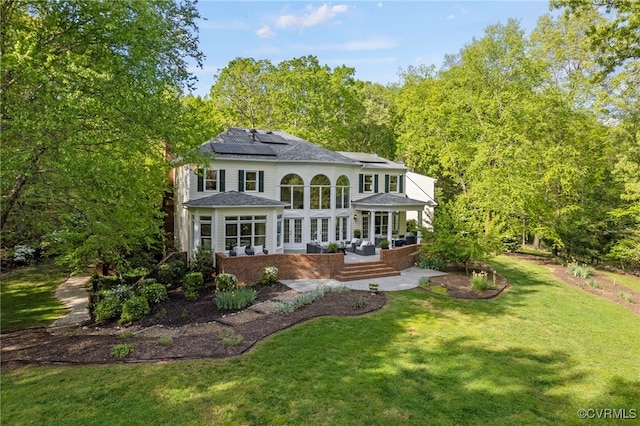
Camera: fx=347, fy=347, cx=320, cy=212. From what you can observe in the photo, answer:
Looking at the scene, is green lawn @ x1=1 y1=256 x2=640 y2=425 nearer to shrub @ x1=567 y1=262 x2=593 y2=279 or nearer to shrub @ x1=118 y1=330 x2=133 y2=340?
shrub @ x1=118 y1=330 x2=133 y2=340

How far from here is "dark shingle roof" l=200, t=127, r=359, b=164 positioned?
20609 millimetres

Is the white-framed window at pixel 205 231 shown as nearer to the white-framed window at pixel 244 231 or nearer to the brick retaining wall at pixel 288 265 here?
the white-framed window at pixel 244 231

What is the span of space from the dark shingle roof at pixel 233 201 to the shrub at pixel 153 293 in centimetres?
515

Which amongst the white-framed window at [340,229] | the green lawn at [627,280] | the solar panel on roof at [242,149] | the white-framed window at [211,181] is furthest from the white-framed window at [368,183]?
the green lawn at [627,280]

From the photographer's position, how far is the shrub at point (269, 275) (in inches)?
663

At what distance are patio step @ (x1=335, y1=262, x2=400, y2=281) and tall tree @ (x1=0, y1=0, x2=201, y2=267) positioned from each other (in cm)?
1004

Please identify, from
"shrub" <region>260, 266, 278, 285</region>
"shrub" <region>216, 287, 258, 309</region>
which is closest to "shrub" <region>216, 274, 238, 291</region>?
"shrub" <region>260, 266, 278, 285</region>

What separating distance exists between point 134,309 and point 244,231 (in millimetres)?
7738

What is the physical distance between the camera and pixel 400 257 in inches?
793

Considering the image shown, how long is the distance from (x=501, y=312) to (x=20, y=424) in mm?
14671

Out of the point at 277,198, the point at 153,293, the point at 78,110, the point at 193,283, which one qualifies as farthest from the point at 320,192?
the point at 78,110

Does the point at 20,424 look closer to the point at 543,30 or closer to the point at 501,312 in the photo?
the point at 501,312

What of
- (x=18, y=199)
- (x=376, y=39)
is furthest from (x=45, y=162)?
(x=376, y=39)

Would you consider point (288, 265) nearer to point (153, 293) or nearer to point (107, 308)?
point (153, 293)
